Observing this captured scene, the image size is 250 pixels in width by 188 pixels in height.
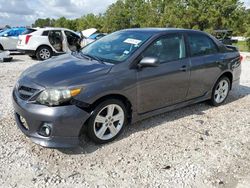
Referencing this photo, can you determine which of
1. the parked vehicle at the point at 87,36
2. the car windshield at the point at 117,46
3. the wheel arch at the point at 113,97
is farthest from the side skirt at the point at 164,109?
the parked vehicle at the point at 87,36

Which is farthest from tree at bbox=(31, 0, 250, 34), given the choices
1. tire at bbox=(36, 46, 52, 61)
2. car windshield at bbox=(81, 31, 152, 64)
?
car windshield at bbox=(81, 31, 152, 64)

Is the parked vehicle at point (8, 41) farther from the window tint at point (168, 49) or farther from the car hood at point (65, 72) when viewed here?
the window tint at point (168, 49)

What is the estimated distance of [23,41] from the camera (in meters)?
12.3

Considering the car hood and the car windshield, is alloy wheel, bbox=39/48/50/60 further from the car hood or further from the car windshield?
the car hood

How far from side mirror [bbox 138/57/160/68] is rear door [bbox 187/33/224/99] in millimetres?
1138

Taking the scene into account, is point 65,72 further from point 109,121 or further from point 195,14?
point 195,14

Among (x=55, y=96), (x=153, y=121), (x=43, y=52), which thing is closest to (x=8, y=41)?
(x=43, y=52)

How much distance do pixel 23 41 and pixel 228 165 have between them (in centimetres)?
1088

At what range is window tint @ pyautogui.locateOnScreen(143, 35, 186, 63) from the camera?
4.33 metres

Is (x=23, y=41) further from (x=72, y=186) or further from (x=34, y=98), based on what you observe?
(x=72, y=186)

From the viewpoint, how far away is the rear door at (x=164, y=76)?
4176mm

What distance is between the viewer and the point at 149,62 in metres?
3.96

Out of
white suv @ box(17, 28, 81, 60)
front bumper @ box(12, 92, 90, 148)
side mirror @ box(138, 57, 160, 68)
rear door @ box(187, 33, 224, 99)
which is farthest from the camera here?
white suv @ box(17, 28, 81, 60)

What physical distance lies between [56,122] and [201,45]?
10.3ft
